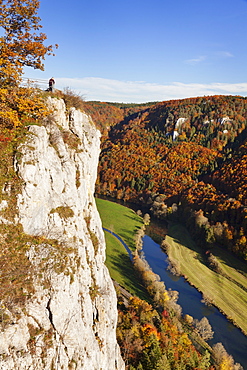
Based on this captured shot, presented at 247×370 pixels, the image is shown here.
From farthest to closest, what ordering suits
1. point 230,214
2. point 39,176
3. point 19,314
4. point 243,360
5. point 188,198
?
point 188,198, point 230,214, point 243,360, point 39,176, point 19,314

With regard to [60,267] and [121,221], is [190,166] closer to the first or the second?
[121,221]

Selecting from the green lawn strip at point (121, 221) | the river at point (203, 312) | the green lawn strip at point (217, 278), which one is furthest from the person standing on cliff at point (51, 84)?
the green lawn strip at point (121, 221)

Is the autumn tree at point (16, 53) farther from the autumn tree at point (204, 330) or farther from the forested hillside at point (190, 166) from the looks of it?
the forested hillside at point (190, 166)

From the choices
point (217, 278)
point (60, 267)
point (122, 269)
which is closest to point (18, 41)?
point (60, 267)

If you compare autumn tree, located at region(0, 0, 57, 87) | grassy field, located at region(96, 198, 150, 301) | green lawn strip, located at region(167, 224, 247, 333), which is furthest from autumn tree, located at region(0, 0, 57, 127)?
green lawn strip, located at region(167, 224, 247, 333)

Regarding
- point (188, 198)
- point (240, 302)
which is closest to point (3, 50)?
point (240, 302)

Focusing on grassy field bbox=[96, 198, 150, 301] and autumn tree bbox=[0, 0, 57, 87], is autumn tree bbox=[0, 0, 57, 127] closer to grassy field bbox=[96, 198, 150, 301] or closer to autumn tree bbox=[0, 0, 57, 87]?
autumn tree bbox=[0, 0, 57, 87]

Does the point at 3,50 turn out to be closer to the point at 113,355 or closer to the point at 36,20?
the point at 36,20
